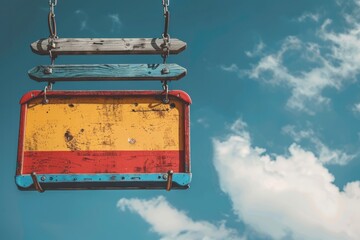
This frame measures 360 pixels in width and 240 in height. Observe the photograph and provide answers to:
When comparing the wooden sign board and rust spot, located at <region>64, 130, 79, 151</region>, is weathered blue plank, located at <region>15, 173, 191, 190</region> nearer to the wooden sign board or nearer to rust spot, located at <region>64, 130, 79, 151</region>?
the wooden sign board

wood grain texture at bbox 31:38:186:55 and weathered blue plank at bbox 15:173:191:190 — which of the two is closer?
weathered blue plank at bbox 15:173:191:190

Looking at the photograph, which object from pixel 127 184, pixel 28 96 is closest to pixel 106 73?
pixel 28 96

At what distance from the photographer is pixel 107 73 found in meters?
4.13

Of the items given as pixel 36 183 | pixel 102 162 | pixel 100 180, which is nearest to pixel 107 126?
pixel 102 162

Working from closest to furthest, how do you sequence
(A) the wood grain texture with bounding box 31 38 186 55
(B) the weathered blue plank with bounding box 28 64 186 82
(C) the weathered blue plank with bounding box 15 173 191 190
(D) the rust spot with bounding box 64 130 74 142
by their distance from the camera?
1. (C) the weathered blue plank with bounding box 15 173 191 190
2. (D) the rust spot with bounding box 64 130 74 142
3. (B) the weathered blue plank with bounding box 28 64 186 82
4. (A) the wood grain texture with bounding box 31 38 186 55

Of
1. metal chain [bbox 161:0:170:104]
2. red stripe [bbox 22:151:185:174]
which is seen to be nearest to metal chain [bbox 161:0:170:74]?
metal chain [bbox 161:0:170:104]

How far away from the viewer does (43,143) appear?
394 cm

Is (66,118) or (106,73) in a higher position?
(106,73)

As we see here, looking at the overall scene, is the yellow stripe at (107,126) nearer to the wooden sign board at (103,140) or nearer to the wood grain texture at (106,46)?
the wooden sign board at (103,140)

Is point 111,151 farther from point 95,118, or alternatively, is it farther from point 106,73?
point 106,73

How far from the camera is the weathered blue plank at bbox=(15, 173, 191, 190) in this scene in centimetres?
381

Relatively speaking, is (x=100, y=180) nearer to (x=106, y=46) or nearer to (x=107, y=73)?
(x=107, y=73)

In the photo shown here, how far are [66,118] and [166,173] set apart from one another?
97 cm

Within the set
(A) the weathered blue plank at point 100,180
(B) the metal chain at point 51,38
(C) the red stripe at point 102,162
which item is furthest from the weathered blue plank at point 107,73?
(A) the weathered blue plank at point 100,180
